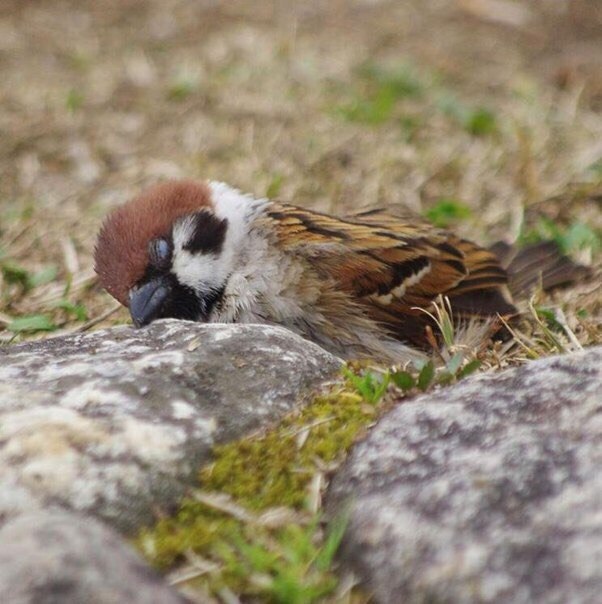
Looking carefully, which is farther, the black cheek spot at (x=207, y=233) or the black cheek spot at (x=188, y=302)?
the black cheek spot at (x=207, y=233)

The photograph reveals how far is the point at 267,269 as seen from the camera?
3859 mm

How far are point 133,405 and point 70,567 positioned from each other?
0.72m

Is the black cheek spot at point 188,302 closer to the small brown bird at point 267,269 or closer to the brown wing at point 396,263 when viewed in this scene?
the small brown bird at point 267,269

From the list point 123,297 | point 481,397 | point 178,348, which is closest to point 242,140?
point 123,297

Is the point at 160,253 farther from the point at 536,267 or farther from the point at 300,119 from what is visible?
the point at 300,119

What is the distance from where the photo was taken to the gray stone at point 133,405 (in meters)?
2.42

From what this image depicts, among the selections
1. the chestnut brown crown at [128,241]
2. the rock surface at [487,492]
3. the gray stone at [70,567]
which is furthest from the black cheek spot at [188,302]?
the gray stone at [70,567]

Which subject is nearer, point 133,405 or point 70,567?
point 70,567

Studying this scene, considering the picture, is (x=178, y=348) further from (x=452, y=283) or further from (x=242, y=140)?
(x=242, y=140)

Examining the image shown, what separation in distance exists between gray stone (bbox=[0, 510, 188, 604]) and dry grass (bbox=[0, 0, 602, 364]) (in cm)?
173

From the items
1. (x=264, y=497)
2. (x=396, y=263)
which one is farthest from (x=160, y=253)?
(x=264, y=497)

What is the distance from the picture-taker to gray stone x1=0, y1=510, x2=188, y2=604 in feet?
6.47

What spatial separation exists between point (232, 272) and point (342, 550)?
1.69m

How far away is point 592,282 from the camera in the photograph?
14.6ft
